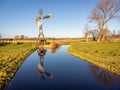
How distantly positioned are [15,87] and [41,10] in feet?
136

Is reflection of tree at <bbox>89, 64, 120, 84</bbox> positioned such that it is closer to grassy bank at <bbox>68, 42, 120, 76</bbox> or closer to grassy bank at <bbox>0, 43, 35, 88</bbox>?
grassy bank at <bbox>68, 42, 120, 76</bbox>

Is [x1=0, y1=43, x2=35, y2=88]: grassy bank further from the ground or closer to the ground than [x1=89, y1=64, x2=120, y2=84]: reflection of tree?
further from the ground

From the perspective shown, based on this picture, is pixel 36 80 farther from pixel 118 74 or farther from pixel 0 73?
pixel 118 74

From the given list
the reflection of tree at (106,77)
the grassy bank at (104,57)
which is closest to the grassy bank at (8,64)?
the reflection of tree at (106,77)

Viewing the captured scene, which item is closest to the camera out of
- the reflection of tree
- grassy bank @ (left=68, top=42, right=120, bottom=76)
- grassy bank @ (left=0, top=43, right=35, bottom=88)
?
the reflection of tree

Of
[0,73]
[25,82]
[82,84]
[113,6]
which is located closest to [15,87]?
→ [25,82]

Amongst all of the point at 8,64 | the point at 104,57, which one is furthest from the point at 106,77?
the point at 8,64

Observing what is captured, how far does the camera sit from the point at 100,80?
38.1ft

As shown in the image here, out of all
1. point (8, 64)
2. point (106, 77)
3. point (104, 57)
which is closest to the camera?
point (106, 77)

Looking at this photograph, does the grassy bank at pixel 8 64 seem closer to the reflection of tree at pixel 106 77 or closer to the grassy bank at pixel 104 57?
the reflection of tree at pixel 106 77

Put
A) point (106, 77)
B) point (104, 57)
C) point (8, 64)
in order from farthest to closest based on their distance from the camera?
point (104, 57) < point (8, 64) < point (106, 77)

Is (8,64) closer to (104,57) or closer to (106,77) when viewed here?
(106,77)

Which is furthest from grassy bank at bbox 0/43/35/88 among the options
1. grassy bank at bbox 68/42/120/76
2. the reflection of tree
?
grassy bank at bbox 68/42/120/76

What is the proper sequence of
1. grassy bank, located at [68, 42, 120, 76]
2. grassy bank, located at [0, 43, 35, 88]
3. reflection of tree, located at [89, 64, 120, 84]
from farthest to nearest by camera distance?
1. grassy bank, located at [68, 42, 120, 76]
2. grassy bank, located at [0, 43, 35, 88]
3. reflection of tree, located at [89, 64, 120, 84]
